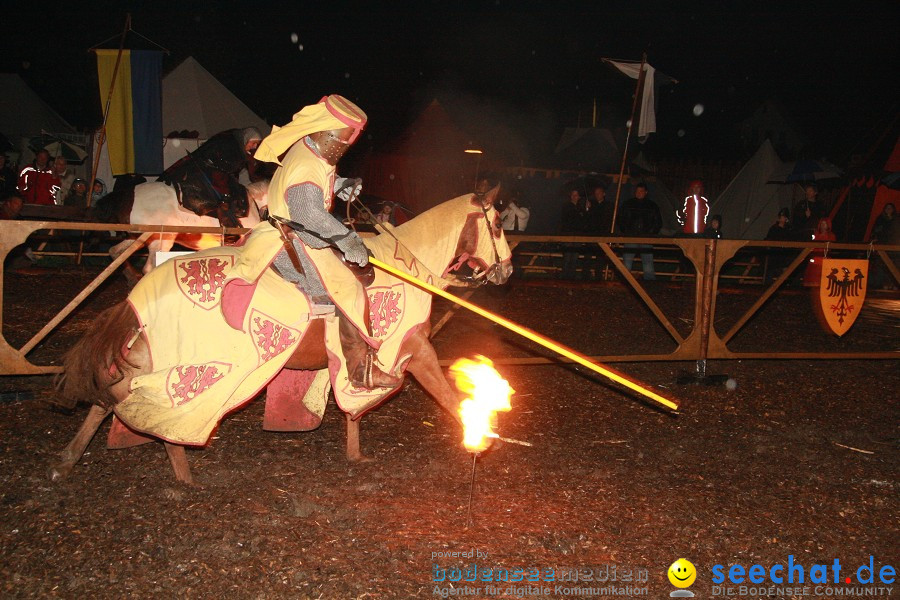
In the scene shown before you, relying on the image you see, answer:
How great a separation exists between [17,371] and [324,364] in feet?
9.90

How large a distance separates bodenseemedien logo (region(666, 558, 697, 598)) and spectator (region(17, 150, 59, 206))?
41.5 ft

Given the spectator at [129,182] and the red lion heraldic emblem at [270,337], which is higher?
the spectator at [129,182]

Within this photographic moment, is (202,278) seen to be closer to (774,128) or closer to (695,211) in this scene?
(695,211)

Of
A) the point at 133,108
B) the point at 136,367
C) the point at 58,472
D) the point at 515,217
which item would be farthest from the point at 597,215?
the point at 58,472

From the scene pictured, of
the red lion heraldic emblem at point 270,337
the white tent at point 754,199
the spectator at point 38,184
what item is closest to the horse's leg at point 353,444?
the red lion heraldic emblem at point 270,337

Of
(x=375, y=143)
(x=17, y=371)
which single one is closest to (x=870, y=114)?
(x=375, y=143)

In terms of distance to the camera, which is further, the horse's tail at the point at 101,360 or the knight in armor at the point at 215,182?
the knight in armor at the point at 215,182

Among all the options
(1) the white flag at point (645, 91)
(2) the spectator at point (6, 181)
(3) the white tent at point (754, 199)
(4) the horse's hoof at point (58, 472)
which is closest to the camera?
(4) the horse's hoof at point (58, 472)

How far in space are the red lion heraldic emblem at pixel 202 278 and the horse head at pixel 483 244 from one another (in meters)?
1.68

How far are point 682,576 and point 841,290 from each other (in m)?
5.00

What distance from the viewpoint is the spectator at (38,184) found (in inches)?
499

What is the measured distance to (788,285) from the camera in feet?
54.8

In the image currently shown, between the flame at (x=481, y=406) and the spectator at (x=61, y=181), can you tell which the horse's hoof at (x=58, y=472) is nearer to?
the flame at (x=481, y=406)

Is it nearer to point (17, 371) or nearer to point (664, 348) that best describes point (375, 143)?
point (664, 348)
